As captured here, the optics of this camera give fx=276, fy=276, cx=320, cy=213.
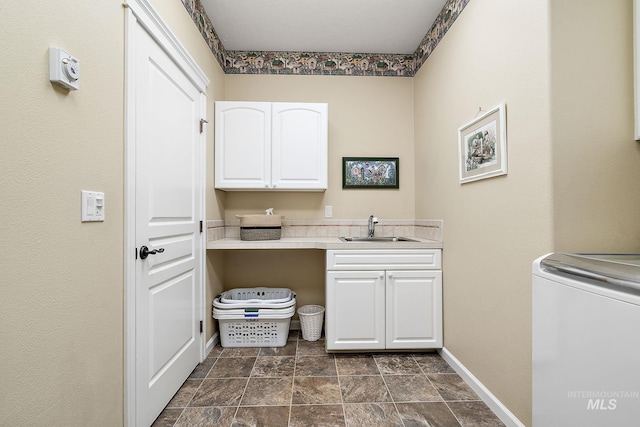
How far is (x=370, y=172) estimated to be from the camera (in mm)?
2752

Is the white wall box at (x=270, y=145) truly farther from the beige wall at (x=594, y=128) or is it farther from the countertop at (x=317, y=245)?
the beige wall at (x=594, y=128)

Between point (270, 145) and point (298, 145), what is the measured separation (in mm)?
246

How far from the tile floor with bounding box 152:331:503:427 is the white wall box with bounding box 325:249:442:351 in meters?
0.14

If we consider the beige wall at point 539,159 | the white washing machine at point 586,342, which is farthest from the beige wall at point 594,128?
the white washing machine at point 586,342

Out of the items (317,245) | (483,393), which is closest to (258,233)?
(317,245)

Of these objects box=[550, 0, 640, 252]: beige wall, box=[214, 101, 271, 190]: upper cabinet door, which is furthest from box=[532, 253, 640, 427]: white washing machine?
box=[214, 101, 271, 190]: upper cabinet door

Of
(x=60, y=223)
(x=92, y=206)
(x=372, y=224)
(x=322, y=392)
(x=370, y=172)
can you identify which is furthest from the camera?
(x=370, y=172)

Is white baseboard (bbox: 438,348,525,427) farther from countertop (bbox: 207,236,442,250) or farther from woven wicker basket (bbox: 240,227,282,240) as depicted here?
woven wicker basket (bbox: 240,227,282,240)

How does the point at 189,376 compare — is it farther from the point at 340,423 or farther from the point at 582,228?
the point at 582,228

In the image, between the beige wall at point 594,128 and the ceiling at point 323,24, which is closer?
the beige wall at point 594,128

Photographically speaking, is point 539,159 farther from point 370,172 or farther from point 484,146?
point 370,172

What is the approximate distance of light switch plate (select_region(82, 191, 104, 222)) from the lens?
99cm

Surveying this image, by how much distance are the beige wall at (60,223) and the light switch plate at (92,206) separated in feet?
0.07

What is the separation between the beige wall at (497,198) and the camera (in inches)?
48.1
